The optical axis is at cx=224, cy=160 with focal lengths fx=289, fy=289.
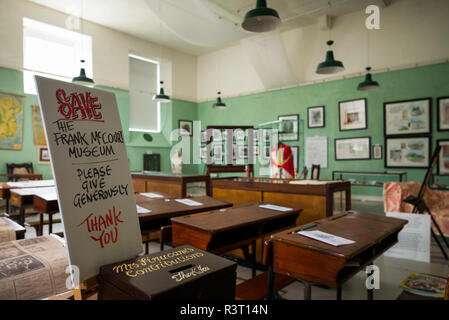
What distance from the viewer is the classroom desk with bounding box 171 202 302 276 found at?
1827 mm

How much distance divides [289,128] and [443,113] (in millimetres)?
3609

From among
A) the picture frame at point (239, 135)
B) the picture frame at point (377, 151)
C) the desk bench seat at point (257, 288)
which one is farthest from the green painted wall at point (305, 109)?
the desk bench seat at point (257, 288)

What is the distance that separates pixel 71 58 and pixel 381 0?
26.4 feet

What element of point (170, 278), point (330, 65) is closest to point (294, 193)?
point (170, 278)

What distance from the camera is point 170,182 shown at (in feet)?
14.4

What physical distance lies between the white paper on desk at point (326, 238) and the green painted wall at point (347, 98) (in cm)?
605

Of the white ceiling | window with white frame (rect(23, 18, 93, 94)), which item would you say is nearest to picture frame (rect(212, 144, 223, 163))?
the white ceiling

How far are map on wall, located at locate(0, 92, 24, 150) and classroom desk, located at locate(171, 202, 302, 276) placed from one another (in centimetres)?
670

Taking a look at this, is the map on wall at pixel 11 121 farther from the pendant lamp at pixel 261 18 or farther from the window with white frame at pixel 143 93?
the pendant lamp at pixel 261 18

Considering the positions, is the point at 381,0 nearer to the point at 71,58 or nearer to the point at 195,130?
the point at 195,130

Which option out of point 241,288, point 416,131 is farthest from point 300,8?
point 241,288

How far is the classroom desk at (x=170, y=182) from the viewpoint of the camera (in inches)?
165

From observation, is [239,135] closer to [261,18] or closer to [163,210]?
[261,18]

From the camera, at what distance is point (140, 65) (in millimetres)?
9727
